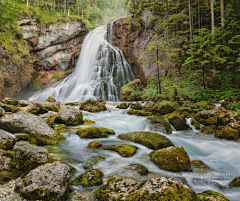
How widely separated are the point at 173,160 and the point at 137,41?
22420 mm

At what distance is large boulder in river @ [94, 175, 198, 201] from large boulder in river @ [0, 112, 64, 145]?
3.34 m

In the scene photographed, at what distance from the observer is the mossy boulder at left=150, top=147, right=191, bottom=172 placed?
3723mm

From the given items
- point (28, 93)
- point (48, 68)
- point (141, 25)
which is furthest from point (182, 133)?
point (48, 68)

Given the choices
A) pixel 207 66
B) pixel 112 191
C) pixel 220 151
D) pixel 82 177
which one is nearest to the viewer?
pixel 112 191

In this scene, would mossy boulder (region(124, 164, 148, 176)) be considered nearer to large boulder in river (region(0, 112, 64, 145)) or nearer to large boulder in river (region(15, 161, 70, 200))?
large boulder in river (region(15, 161, 70, 200))

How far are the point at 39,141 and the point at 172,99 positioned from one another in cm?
1106

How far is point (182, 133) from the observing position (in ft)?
25.6

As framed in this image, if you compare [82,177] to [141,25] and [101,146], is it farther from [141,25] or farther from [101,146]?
[141,25]

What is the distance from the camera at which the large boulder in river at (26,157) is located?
120 inches

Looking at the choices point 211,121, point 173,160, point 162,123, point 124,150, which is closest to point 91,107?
point 162,123

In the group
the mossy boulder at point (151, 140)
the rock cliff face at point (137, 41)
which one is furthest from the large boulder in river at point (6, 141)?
the rock cliff face at point (137, 41)

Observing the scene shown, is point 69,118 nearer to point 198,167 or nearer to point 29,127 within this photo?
point 29,127

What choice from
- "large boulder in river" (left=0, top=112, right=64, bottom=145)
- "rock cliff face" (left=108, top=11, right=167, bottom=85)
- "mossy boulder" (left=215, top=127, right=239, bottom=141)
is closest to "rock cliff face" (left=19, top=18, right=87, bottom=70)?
"rock cliff face" (left=108, top=11, right=167, bottom=85)

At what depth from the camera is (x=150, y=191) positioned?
85.0 inches
